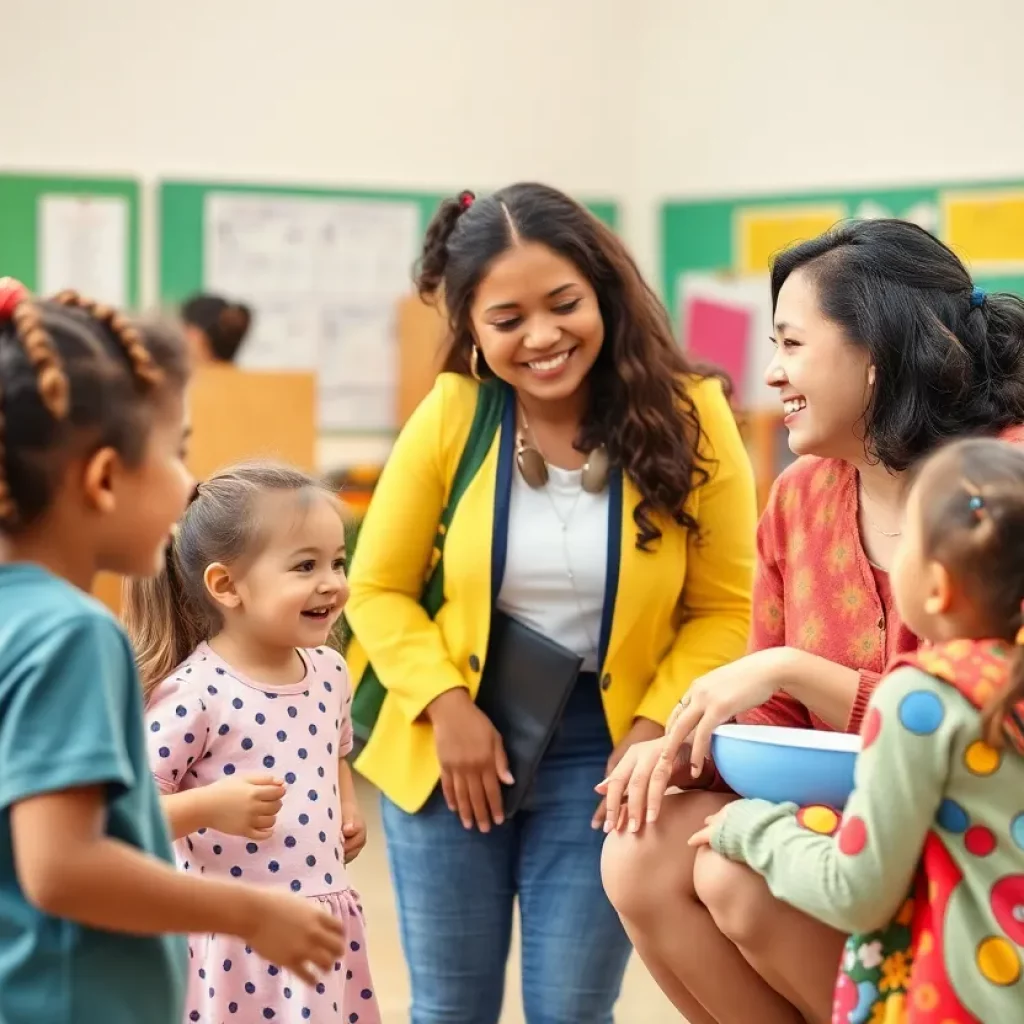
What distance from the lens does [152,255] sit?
20.1 feet

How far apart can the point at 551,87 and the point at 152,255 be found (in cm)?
173

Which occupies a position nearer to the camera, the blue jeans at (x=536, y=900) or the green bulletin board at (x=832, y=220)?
the blue jeans at (x=536, y=900)

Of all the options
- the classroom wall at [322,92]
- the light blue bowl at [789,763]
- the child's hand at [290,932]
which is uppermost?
the classroom wall at [322,92]

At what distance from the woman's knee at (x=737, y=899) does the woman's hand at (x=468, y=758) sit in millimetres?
481

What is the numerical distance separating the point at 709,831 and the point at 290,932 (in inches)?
24.4

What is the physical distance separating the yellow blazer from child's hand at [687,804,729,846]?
40cm

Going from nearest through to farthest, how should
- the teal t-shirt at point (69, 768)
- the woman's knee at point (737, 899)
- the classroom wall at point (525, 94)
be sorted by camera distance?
the teal t-shirt at point (69, 768) → the woman's knee at point (737, 899) → the classroom wall at point (525, 94)

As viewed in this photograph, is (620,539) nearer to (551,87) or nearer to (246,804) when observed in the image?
(246,804)

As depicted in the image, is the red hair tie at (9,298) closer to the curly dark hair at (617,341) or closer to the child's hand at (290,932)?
the child's hand at (290,932)

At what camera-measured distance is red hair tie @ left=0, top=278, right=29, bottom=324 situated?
140cm

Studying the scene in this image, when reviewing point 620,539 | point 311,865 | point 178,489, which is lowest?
point 311,865

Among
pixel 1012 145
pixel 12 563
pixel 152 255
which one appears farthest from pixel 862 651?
pixel 152 255

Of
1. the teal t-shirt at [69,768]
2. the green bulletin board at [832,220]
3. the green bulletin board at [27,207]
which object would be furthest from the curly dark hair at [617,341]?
the green bulletin board at [27,207]

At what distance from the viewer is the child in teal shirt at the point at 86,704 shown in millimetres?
1283
